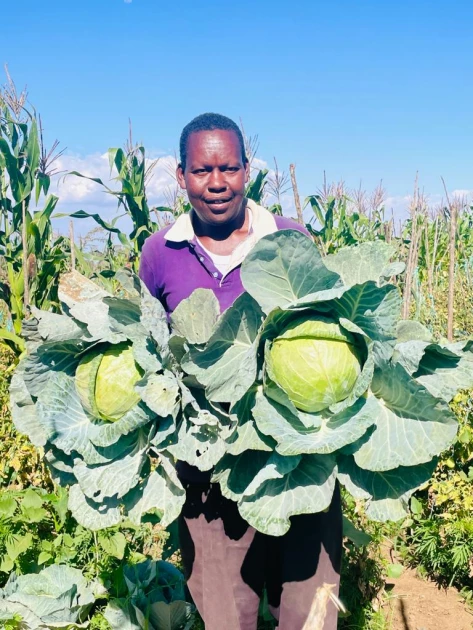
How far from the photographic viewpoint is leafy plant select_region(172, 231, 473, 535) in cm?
123

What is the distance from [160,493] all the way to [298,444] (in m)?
0.40

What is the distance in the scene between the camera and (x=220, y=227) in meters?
2.01

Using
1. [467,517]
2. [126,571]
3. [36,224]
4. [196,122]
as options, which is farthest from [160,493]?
[36,224]

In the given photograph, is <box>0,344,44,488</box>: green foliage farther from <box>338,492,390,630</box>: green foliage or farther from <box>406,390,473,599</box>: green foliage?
<box>406,390,473,599</box>: green foliage

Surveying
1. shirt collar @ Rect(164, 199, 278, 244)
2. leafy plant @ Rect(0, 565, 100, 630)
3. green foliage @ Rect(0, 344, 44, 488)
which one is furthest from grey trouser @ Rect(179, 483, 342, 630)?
green foliage @ Rect(0, 344, 44, 488)

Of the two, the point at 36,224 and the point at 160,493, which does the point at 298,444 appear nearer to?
the point at 160,493

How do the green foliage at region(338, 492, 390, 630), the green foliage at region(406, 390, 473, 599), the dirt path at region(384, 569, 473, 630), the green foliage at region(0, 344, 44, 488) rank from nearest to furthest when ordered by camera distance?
1. the green foliage at region(338, 492, 390, 630)
2. the dirt path at region(384, 569, 473, 630)
3. the green foliage at region(406, 390, 473, 599)
4. the green foliage at region(0, 344, 44, 488)

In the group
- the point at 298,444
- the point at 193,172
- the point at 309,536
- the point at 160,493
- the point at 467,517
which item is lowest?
the point at 467,517

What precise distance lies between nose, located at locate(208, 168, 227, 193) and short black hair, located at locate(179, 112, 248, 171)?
0.15 m

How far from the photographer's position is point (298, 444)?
3.93ft

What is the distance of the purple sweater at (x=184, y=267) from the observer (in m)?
1.89

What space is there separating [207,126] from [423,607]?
2614 mm

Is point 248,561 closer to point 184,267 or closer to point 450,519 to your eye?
point 184,267

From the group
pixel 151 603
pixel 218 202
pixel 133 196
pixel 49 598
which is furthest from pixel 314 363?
pixel 133 196
